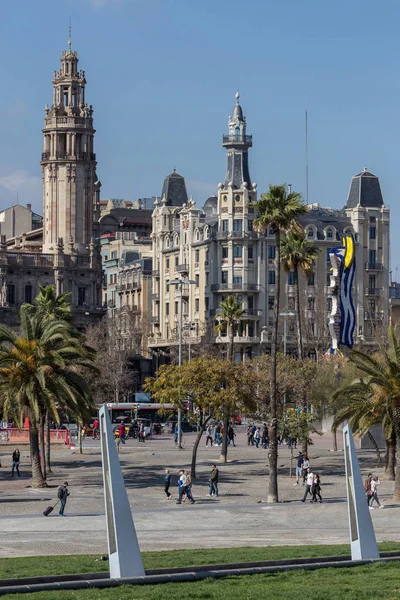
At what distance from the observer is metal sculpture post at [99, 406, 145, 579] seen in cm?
2392

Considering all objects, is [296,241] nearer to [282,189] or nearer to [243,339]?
[282,189]

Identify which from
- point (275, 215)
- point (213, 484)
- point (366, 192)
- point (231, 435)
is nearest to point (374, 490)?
point (213, 484)

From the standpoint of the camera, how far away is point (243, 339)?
130 meters

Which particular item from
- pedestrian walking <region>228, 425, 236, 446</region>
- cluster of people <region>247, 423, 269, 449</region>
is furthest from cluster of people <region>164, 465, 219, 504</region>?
cluster of people <region>247, 423, 269, 449</region>

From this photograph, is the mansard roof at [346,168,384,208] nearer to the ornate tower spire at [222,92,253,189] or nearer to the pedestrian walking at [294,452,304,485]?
the ornate tower spire at [222,92,253,189]

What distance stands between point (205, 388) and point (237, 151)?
80.5m

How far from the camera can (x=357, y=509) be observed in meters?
26.4

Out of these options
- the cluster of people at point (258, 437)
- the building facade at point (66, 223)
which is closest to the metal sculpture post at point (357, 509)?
the cluster of people at point (258, 437)

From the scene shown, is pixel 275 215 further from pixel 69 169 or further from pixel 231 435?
pixel 69 169

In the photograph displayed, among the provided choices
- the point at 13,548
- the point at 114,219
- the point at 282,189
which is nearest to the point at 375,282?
the point at 114,219

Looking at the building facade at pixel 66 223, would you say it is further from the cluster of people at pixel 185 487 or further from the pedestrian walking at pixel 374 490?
the pedestrian walking at pixel 374 490

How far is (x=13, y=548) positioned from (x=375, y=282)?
10586 cm

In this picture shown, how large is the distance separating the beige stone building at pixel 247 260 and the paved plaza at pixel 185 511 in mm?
60022

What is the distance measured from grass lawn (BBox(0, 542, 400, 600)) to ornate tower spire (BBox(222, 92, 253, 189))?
352 ft
